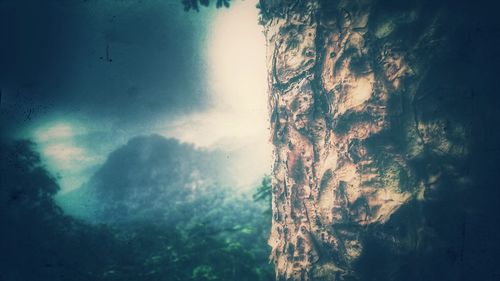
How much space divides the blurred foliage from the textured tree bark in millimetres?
1663

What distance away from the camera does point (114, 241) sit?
24.5 ft

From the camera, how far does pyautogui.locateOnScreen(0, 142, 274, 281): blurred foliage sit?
5.01 meters

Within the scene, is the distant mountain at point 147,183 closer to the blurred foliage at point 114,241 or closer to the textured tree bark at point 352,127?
the blurred foliage at point 114,241

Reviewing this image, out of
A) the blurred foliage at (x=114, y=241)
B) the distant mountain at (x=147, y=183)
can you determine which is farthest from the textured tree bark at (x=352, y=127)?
the distant mountain at (x=147, y=183)

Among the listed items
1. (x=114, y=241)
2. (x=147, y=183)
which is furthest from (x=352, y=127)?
(x=147, y=183)

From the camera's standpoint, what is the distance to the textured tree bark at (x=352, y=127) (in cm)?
332

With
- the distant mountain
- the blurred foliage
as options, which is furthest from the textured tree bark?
the distant mountain

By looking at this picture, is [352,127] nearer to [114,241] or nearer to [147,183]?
[114,241]

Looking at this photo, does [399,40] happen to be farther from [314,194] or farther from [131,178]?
[131,178]

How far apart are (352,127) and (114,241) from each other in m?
8.68

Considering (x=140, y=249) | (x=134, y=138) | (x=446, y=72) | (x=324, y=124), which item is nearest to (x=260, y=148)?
(x=134, y=138)

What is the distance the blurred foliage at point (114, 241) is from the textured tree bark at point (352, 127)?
65.5 inches

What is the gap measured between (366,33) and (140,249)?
779 cm

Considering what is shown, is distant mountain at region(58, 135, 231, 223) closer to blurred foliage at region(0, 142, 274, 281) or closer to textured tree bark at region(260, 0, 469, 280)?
blurred foliage at region(0, 142, 274, 281)
